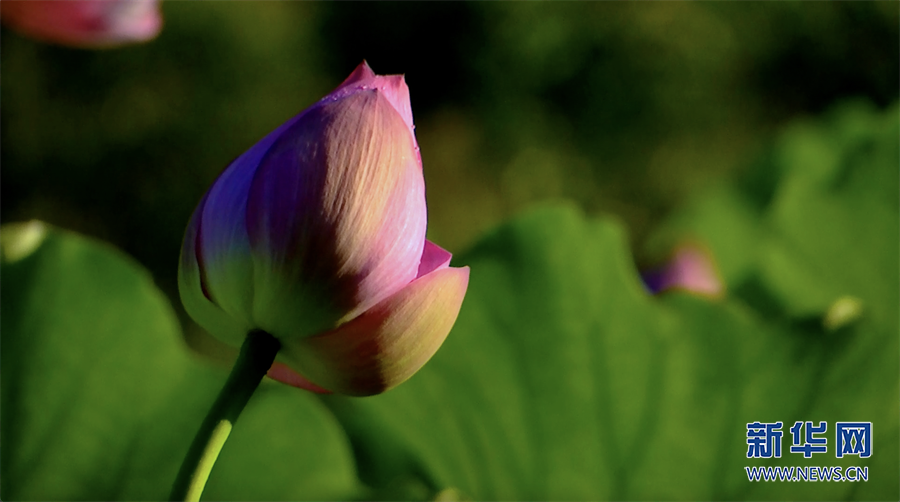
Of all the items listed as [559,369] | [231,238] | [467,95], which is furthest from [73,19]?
[467,95]

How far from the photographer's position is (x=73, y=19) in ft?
0.80

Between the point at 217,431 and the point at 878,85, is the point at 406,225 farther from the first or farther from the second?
the point at 878,85

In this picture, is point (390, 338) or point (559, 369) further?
point (559, 369)

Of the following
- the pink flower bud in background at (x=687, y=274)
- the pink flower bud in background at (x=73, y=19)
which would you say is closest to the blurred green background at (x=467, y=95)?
the pink flower bud in background at (x=687, y=274)

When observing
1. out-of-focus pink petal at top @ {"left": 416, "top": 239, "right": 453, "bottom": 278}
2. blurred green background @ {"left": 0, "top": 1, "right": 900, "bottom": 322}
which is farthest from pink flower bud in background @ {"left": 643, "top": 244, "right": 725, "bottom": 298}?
blurred green background @ {"left": 0, "top": 1, "right": 900, "bottom": 322}

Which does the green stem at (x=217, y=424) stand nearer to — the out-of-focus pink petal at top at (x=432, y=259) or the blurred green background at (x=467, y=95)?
the out-of-focus pink petal at top at (x=432, y=259)

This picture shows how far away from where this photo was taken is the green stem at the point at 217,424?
18cm

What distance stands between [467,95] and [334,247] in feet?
7.27

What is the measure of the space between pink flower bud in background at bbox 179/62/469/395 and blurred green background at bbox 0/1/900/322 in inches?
70.6

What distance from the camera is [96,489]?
0.96 feet

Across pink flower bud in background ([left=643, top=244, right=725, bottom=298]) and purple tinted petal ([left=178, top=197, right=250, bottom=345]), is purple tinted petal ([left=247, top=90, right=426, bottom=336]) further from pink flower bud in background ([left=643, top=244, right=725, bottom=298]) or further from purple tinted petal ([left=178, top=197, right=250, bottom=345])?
pink flower bud in background ([left=643, top=244, right=725, bottom=298])

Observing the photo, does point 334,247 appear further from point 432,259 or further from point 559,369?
point 559,369

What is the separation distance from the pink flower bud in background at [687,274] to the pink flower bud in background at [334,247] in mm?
223

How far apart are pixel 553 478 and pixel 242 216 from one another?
0.57 feet
